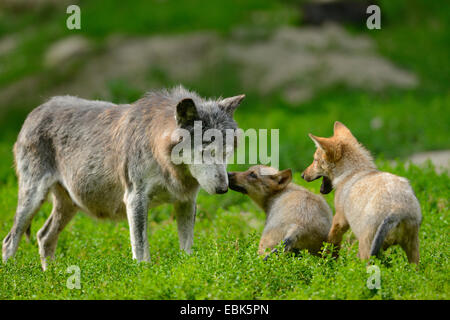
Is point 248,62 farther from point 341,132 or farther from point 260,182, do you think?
point 341,132

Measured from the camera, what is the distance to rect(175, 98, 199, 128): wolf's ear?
6.65m

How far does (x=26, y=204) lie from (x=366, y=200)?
4.22 m

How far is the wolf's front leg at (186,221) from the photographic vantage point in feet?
24.7

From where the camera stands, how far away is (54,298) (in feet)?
19.7

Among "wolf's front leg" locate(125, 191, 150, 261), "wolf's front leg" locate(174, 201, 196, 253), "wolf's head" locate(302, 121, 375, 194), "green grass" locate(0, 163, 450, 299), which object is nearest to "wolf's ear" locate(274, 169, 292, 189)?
"wolf's head" locate(302, 121, 375, 194)

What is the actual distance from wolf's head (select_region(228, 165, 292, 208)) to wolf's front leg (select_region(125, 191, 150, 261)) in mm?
1188

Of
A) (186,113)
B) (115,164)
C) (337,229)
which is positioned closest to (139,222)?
(115,164)

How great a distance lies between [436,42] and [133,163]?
15105 millimetres

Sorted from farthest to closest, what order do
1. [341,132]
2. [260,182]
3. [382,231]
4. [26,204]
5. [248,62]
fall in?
[248,62] < [26,204] < [260,182] < [341,132] < [382,231]

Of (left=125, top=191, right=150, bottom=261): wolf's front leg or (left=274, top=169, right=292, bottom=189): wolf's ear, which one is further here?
(left=274, top=169, right=292, bottom=189): wolf's ear

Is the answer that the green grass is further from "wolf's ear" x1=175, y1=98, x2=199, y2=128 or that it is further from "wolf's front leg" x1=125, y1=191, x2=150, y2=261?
"wolf's ear" x1=175, y1=98, x2=199, y2=128

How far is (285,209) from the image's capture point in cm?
713

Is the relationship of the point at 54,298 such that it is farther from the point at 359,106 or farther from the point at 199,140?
the point at 359,106

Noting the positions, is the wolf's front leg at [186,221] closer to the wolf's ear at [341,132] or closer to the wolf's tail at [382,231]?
the wolf's ear at [341,132]
